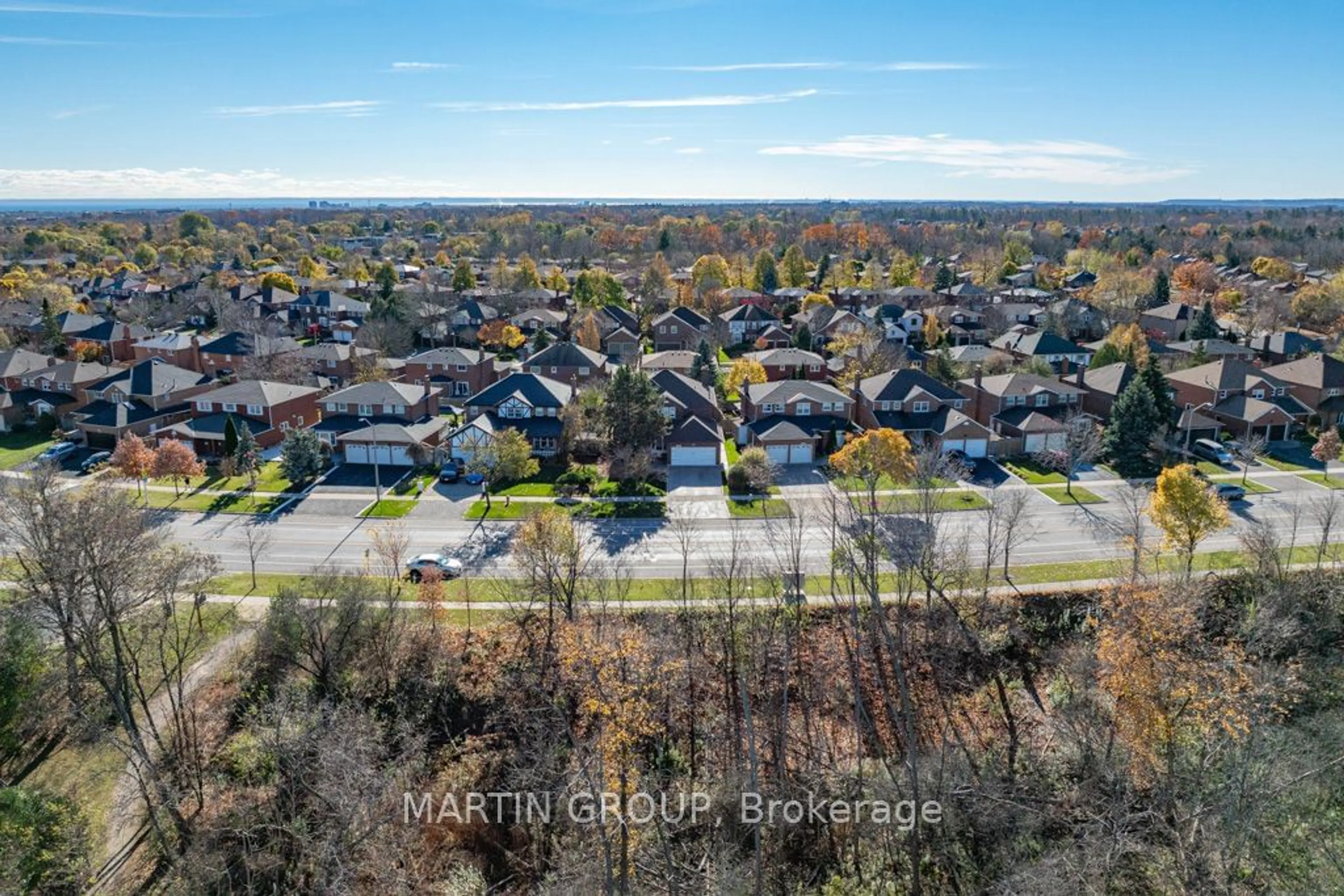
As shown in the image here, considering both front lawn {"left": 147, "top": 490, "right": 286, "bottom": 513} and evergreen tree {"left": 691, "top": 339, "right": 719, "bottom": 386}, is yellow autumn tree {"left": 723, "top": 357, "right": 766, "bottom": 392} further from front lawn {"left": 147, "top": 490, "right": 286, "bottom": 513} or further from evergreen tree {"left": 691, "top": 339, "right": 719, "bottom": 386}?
front lawn {"left": 147, "top": 490, "right": 286, "bottom": 513}

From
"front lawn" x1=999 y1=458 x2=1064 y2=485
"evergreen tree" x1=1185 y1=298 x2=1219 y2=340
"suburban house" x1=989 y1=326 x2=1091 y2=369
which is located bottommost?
"front lawn" x1=999 y1=458 x2=1064 y2=485

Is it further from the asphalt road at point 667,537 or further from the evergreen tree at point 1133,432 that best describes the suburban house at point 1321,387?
the evergreen tree at point 1133,432

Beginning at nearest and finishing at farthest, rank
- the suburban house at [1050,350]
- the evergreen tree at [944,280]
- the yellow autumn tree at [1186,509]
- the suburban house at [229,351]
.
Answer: the yellow autumn tree at [1186,509] → the suburban house at [1050,350] → the suburban house at [229,351] → the evergreen tree at [944,280]

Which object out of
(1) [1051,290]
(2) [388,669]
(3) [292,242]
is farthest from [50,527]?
(3) [292,242]

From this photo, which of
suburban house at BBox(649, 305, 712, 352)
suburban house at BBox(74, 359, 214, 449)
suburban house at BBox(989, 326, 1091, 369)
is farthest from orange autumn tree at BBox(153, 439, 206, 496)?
suburban house at BBox(989, 326, 1091, 369)

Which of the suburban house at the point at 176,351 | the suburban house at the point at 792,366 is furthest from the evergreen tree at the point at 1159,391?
the suburban house at the point at 176,351

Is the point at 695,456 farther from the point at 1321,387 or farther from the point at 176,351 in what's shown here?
the point at 176,351
